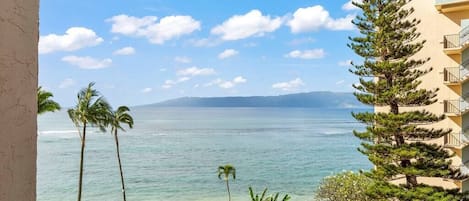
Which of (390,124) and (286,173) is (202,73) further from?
(390,124)

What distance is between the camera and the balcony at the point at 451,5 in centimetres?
1071

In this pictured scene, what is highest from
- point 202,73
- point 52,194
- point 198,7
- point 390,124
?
point 198,7

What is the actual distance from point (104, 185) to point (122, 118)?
57.8 ft

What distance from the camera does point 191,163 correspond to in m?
40.0

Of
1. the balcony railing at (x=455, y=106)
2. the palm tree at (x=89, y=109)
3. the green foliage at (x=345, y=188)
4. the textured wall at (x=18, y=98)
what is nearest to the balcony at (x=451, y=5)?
the balcony railing at (x=455, y=106)

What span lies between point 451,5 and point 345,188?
7031 millimetres

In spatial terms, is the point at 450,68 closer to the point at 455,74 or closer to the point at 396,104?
the point at 455,74

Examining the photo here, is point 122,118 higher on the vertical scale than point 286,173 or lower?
higher

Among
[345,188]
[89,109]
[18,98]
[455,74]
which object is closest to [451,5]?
[455,74]

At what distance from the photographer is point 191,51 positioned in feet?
300

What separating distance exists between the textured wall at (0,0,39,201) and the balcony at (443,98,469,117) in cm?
1163

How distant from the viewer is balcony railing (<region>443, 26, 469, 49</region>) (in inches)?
417

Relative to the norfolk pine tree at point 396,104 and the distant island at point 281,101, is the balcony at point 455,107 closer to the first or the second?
the norfolk pine tree at point 396,104

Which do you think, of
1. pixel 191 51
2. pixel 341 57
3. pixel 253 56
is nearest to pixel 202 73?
pixel 191 51
